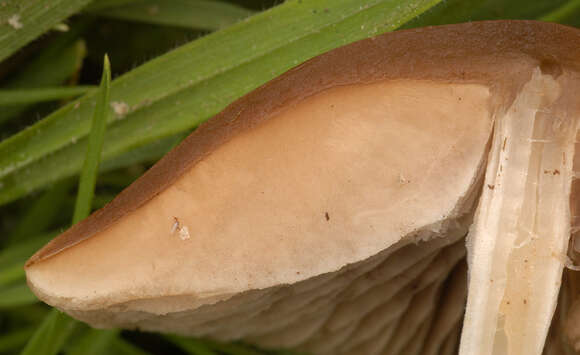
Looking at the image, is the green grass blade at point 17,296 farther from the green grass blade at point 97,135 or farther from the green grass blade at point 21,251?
the green grass blade at point 97,135


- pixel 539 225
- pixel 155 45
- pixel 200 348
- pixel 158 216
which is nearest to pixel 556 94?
pixel 539 225

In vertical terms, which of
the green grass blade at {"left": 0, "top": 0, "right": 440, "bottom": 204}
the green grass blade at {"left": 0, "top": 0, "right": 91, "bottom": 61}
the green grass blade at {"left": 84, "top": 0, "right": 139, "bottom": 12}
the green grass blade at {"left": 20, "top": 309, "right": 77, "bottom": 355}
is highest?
the green grass blade at {"left": 84, "top": 0, "right": 139, "bottom": 12}

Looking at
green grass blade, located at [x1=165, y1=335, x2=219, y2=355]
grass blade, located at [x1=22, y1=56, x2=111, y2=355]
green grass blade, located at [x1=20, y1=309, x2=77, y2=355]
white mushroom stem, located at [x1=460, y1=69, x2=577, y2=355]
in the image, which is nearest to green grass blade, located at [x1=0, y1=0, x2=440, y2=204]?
grass blade, located at [x1=22, y1=56, x2=111, y2=355]

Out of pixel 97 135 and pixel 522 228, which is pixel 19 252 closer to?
pixel 97 135

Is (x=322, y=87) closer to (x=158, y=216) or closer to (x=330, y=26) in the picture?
(x=158, y=216)

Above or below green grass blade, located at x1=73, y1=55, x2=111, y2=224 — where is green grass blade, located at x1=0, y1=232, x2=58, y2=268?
below

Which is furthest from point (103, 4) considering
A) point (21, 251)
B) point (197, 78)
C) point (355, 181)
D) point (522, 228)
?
point (522, 228)

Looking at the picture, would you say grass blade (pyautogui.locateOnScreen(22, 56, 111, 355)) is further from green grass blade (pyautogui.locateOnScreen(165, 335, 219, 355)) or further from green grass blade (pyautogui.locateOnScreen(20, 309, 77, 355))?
green grass blade (pyautogui.locateOnScreen(165, 335, 219, 355))

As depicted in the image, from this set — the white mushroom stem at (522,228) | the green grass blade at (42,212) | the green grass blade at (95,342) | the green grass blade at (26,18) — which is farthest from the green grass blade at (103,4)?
the white mushroom stem at (522,228)
